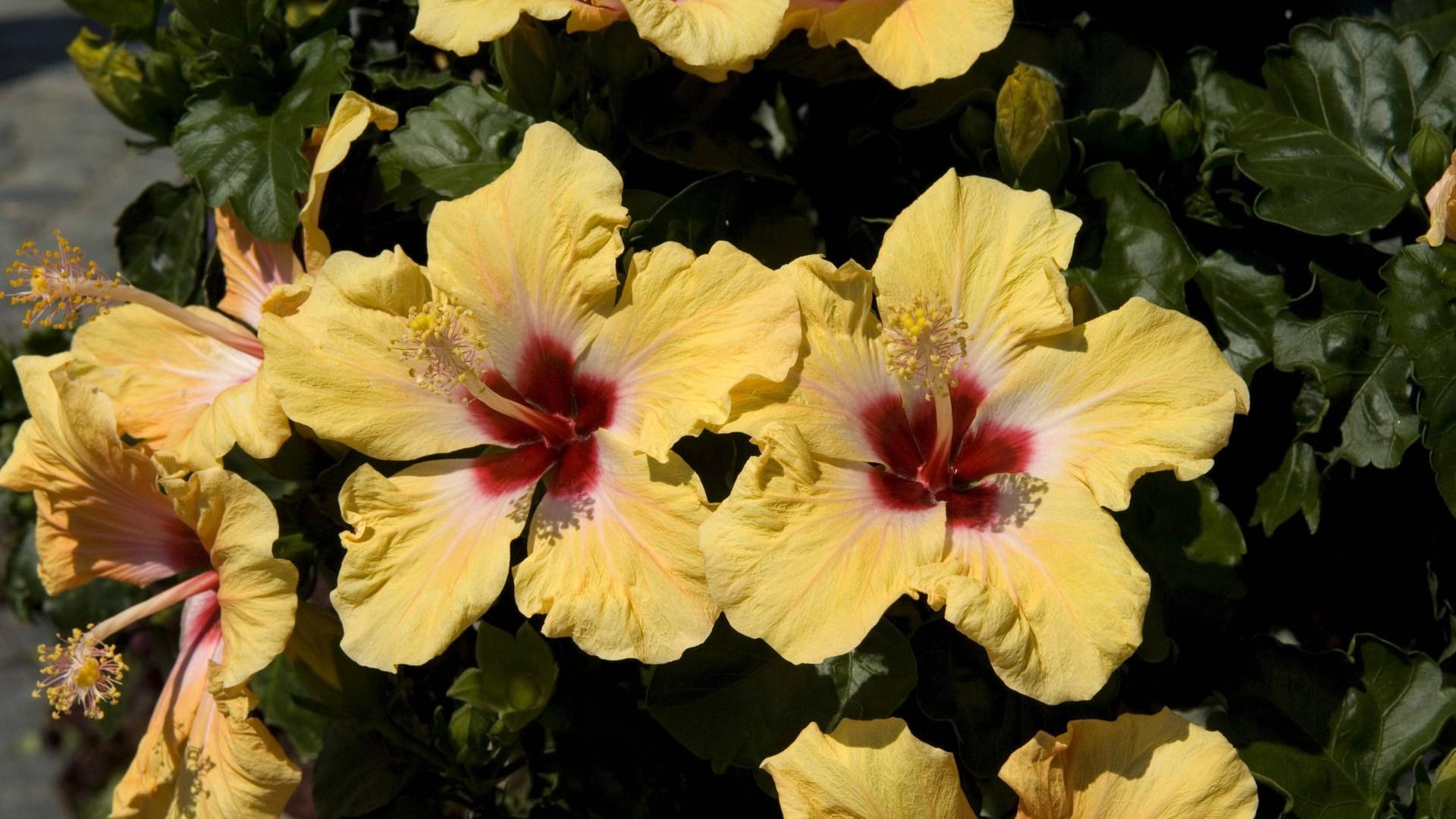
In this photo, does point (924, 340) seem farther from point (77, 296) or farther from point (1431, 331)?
point (77, 296)

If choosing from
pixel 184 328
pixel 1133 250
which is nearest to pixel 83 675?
pixel 184 328

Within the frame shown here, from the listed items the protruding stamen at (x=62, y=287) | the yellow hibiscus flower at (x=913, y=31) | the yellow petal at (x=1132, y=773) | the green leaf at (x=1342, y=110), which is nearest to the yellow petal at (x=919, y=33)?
the yellow hibiscus flower at (x=913, y=31)

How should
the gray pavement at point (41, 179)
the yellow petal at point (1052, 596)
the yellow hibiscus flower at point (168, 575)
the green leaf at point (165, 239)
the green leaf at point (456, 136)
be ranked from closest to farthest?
the yellow petal at point (1052, 596) < the yellow hibiscus flower at point (168, 575) < the green leaf at point (456, 136) < the green leaf at point (165, 239) < the gray pavement at point (41, 179)

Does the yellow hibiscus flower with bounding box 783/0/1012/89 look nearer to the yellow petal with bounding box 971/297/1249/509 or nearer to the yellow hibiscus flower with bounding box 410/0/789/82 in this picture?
the yellow hibiscus flower with bounding box 410/0/789/82

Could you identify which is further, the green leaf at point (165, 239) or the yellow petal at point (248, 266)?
the green leaf at point (165, 239)

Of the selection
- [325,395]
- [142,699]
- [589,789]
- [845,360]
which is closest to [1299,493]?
[845,360]

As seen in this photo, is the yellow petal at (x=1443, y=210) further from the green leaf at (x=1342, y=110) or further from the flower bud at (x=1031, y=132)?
the flower bud at (x=1031, y=132)
